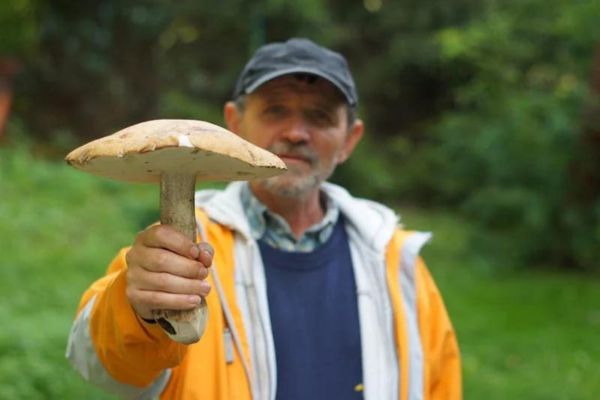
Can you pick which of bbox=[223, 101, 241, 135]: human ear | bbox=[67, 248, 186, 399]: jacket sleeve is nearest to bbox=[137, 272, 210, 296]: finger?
bbox=[67, 248, 186, 399]: jacket sleeve

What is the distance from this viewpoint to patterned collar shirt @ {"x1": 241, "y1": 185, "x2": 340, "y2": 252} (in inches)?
96.3

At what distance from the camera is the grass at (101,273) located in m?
5.05

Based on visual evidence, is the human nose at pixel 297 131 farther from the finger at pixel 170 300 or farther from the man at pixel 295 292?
the finger at pixel 170 300

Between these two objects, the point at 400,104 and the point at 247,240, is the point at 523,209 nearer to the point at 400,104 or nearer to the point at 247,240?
the point at 247,240

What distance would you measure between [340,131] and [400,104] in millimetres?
15618

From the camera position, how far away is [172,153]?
155 cm

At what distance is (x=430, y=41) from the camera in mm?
15656

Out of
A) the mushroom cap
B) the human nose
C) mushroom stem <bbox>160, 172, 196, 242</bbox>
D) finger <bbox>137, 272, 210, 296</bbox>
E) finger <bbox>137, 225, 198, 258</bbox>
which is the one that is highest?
the human nose

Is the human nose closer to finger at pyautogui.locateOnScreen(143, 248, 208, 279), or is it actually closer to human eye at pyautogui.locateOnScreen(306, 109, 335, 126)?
human eye at pyautogui.locateOnScreen(306, 109, 335, 126)

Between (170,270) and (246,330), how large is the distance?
0.54 metres

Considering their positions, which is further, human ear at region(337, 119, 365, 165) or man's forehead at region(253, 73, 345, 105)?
human ear at region(337, 119, 365, 165)

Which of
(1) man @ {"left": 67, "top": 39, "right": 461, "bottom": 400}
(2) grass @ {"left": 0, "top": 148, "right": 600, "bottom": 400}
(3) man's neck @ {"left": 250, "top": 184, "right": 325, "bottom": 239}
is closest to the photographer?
(1) man @ {"left": 67, "top": 39, "right": 461, "bottom": 400}

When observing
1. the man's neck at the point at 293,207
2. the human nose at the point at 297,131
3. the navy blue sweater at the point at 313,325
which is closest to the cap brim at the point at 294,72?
the human nose at the point at 297,131

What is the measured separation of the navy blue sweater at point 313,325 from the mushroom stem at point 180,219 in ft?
1.82
